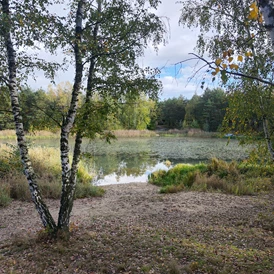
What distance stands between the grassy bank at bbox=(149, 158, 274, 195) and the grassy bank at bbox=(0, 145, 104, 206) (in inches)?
107

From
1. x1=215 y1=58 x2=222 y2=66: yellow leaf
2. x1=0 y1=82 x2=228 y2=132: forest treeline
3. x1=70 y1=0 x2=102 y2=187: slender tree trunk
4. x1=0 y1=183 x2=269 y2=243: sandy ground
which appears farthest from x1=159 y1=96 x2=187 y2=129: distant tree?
x1=215 y1=58 x2=222 y2=66: yellow leaf

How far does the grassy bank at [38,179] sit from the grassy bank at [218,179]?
8.88ft

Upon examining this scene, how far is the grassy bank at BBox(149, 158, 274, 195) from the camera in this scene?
24.7ft

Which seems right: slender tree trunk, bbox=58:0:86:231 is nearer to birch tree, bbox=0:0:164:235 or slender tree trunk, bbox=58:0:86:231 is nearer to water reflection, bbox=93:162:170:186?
birch tree, bbox=0:0:164:235

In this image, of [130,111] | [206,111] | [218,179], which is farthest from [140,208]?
[206,111]

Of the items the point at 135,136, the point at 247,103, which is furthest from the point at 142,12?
the point at 135,136

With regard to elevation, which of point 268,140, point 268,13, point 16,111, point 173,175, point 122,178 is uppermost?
point 268,13

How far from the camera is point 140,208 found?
20.2ft

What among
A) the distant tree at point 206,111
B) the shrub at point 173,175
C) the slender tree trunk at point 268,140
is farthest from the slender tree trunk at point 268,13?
the distant tree at point 206,111

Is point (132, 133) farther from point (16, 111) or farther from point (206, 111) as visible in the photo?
point (16, 111)

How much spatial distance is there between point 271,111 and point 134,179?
8495 millimetres

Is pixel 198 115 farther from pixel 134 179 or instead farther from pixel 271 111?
pixel 271 111

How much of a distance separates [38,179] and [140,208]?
383cm

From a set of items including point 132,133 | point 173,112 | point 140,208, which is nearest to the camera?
point 140,208
